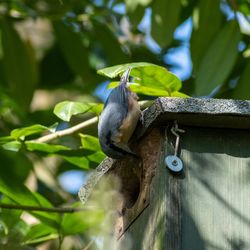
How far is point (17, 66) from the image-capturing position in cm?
409

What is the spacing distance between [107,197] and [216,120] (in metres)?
0.56

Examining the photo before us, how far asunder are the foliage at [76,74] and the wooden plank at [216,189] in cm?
36

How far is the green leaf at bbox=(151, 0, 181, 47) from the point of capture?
140 inches

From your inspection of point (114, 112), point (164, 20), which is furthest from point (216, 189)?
point (164, 20)

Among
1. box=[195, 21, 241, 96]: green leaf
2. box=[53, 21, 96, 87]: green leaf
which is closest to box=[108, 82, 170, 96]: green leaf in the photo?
box=[195, 21, 241, 96]: green leaf

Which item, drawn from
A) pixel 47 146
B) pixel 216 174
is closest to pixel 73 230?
pixel 47 146

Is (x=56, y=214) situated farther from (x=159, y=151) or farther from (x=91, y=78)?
(x=91, y=78)

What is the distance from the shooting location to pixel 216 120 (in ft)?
8.59

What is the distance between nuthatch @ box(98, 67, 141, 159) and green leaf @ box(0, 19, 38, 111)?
96 centimetres

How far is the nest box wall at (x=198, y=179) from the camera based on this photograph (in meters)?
2.48

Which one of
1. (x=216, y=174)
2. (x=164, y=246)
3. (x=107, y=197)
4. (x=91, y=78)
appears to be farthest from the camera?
(x=91, y=78)

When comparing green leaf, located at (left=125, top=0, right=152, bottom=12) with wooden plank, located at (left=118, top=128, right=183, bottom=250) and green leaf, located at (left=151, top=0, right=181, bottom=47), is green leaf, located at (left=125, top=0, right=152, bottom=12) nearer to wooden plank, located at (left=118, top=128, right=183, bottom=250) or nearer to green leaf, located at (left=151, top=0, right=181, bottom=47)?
green leaf, located at (left=151, top=0, right=181, bottom=47)

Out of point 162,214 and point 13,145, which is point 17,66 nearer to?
point 13,145

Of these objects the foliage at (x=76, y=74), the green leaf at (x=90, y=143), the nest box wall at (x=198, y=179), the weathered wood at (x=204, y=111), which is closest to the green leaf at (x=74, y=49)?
the foliage at (x=76, y=74)
